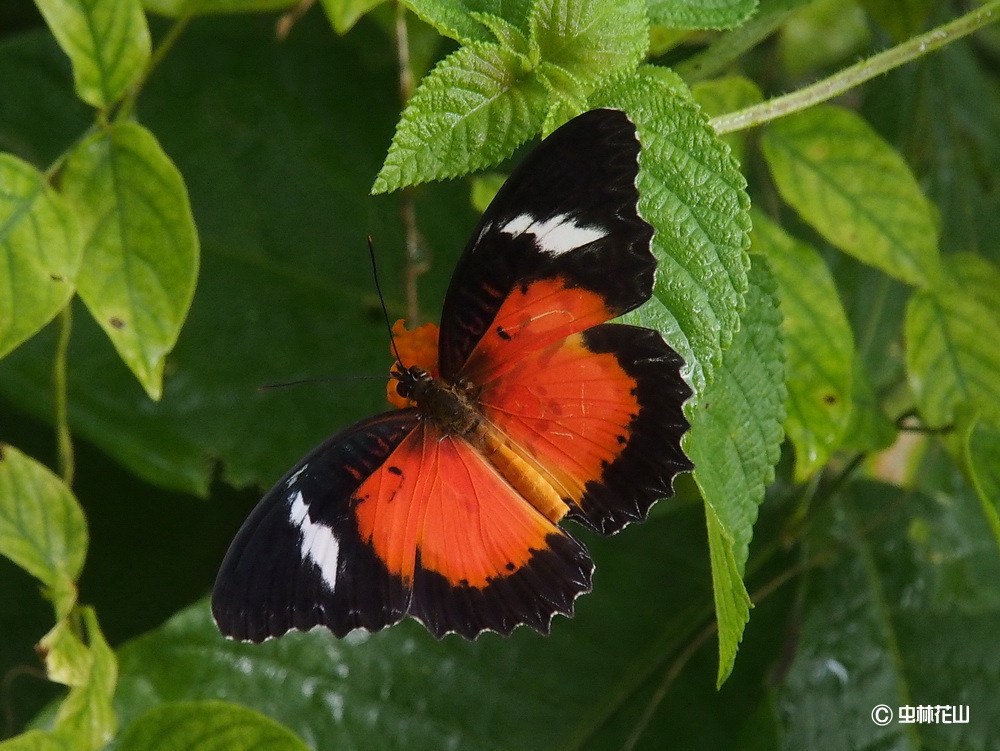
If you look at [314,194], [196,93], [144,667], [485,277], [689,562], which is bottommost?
[689,562]

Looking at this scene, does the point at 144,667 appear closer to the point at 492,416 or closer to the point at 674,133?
the point at 492,416

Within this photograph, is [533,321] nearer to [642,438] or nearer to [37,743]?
[642,438]

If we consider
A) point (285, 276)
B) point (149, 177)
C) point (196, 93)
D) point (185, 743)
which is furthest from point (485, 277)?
point (196, 93)

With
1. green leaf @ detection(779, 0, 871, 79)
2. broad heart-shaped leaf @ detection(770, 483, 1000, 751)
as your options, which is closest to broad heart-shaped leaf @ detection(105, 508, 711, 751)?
broad heart-shaped leaf @ detection(770, 483, 1000, 751)

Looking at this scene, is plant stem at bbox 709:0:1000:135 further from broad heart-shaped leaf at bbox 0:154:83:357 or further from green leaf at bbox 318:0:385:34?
broad heart-shaped leaf at bbox 0:154:83:357

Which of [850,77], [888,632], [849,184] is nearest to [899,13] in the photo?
[849,184]

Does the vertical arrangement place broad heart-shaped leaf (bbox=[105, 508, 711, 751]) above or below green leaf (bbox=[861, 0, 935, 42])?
below

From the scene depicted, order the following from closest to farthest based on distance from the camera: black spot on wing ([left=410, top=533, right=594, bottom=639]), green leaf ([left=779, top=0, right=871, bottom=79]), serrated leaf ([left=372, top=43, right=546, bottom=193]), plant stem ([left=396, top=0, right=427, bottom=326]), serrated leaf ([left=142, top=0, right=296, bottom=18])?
serrated leaf ([left=372, top=43, right=546, bottom=193]), black spot on wing ([left=410, top=533, right=594, bottom=639]), serrated leaf ([left=142, top=0, right=296, bottom=18]), plant stem ([left=396, top=0, right=427, bottom=326]), green leaf ([left=779, top=0, right=871, bottom=79])

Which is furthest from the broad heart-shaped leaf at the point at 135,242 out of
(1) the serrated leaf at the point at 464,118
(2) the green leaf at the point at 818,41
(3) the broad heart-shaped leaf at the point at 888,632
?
(2) the green leaf at the point at 818,41
